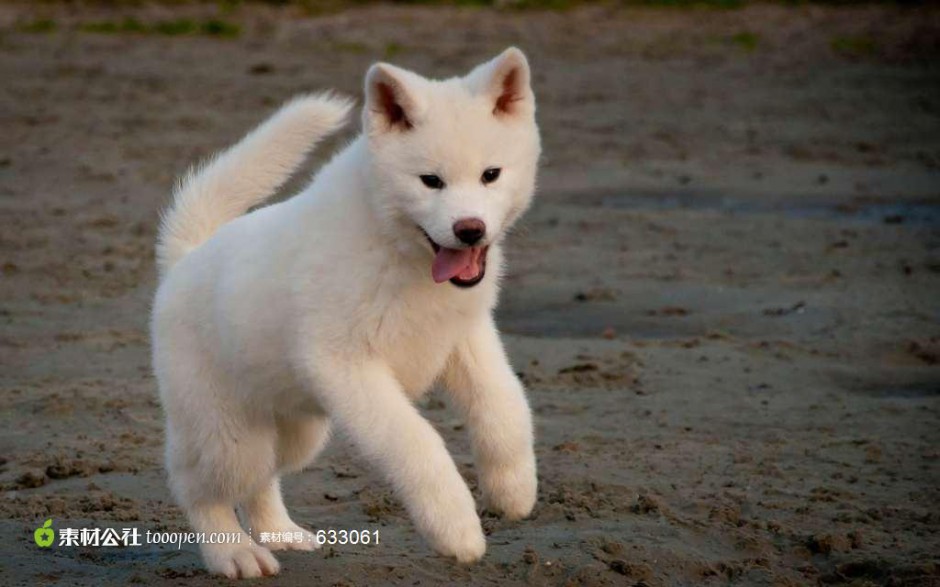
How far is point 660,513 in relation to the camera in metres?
6.12

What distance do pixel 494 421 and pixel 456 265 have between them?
536 millimetres

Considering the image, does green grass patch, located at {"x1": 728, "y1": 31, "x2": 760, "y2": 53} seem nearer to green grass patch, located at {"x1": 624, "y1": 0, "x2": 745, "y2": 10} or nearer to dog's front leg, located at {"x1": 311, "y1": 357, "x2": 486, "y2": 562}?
green grass patch, located at {"x1": 624, "y1": 0, "x2": 745, "y2": 10}

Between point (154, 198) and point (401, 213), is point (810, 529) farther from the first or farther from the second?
point (154, 198)

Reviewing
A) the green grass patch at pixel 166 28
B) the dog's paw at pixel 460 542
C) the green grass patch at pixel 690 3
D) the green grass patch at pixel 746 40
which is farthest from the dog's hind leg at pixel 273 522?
the green grass patch at pixel 690 3

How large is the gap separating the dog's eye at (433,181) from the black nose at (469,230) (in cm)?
18

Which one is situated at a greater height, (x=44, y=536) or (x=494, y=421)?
(x=494, y=421)

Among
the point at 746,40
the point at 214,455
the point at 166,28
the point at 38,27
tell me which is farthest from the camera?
the point at 746,40

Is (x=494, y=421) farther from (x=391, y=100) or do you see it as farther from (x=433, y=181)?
(x=391, y=100)

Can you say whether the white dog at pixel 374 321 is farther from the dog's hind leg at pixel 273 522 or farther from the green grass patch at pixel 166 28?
the green grass patch at pixel 166 28

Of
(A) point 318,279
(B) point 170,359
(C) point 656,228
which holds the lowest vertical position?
(C) point 656,228

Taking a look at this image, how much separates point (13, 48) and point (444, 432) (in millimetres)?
11522

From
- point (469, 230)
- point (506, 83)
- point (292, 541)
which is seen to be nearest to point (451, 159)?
point (469, 230)

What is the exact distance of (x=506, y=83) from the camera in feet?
16.5

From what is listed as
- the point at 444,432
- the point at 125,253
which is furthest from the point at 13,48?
the point at 444,432
